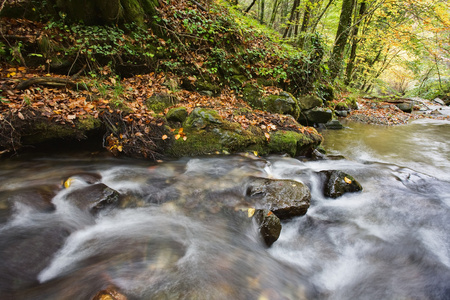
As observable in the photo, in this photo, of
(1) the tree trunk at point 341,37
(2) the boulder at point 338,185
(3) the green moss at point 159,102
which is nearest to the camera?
(2) the boulder at point 338,185

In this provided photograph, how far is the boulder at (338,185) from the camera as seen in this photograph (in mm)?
4230

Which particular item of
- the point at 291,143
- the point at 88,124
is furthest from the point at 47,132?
the point at 291,143

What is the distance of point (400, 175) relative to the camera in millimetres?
5020

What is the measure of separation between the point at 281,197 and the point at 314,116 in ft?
20.1

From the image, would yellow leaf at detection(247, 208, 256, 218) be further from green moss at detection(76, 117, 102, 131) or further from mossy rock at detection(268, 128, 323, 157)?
green moss at detection(76, 117, 102, 131)

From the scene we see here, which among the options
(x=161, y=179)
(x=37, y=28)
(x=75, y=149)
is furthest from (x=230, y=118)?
(x=37, y=28)

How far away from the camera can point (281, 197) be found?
11.8 feet

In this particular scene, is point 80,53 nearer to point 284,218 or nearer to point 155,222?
point 155,222

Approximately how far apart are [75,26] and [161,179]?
518cm

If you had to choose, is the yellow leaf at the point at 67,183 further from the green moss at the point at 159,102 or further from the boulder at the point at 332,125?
the boulder at the point at 332,125

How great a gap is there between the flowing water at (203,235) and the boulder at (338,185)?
123 mm

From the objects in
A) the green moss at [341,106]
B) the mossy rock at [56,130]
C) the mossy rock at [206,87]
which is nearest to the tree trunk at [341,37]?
the green moss at [341,106]

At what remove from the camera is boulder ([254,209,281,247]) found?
10.3ft

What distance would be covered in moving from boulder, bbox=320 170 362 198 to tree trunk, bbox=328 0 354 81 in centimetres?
786
